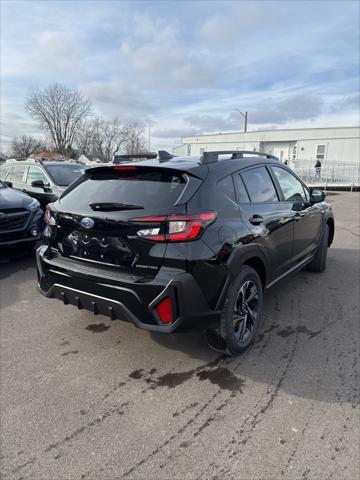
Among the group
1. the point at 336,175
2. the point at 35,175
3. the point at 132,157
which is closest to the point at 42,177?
the point at 35,175

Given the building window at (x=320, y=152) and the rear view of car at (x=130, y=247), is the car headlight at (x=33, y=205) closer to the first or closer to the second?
the rear view of car at (x=130, y=247)

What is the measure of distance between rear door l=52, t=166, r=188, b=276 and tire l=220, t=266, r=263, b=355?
734mm

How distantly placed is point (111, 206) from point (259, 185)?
5.14 feet

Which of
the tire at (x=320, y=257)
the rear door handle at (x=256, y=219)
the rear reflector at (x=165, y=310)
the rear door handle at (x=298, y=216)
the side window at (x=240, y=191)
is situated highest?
the side window at (x=240, y=191)

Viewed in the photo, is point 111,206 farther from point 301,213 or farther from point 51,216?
point 301,213

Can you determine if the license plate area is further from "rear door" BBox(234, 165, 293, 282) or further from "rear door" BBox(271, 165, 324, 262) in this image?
"rear door" BBox(271, 165, 324, 262)

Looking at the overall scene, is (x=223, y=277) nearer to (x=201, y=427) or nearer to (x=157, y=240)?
(x=157, y=240)

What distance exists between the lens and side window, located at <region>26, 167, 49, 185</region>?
797 centimetres

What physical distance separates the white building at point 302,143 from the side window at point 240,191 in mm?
25900

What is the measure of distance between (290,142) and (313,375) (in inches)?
1374

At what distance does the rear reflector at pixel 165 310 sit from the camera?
254cm

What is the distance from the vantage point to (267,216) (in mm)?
3480

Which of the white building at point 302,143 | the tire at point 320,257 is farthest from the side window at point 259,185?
the white building at point 302,143

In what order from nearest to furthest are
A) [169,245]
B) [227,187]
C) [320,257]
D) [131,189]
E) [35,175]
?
[169,245] → [131,189] → [227,187] → [320,257] → [35,175]
